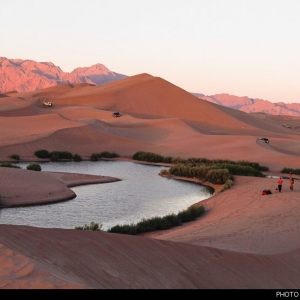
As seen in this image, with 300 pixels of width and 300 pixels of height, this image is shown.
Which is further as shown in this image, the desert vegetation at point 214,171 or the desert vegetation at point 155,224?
the desert vegetation at point 214,171

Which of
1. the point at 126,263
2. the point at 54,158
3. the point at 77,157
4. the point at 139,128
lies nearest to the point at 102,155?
the point at 77,157

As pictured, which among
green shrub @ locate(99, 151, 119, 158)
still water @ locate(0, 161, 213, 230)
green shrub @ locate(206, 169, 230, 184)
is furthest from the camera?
green shrub @ locate(99, 151, 119, 158)

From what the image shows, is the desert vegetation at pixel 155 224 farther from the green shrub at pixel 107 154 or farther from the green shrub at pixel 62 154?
the green shrub at pixel 107 154

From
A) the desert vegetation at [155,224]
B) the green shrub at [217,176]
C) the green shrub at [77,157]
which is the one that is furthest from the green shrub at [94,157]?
the desert vegetation at [155,224]

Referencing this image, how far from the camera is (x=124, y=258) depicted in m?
10.6

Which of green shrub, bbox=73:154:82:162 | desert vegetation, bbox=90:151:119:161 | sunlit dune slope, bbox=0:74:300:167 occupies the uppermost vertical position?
sunlit dune slope, bbox=0:74:300:167

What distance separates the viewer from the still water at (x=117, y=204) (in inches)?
814

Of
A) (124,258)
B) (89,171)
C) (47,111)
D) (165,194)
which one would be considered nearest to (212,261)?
(124,258)

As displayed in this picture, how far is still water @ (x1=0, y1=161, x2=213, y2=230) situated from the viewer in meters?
20.7

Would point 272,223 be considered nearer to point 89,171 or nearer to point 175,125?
point 89,171

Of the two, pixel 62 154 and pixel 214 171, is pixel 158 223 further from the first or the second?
pixel 62 154

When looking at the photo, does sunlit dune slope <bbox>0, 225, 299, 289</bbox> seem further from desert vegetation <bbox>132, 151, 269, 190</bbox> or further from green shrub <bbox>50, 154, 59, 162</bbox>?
green shrub <bbox>50, 154, 59, 162</bbox>

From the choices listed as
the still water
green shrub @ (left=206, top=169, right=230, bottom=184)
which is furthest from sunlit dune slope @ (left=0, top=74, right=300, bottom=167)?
the still water
